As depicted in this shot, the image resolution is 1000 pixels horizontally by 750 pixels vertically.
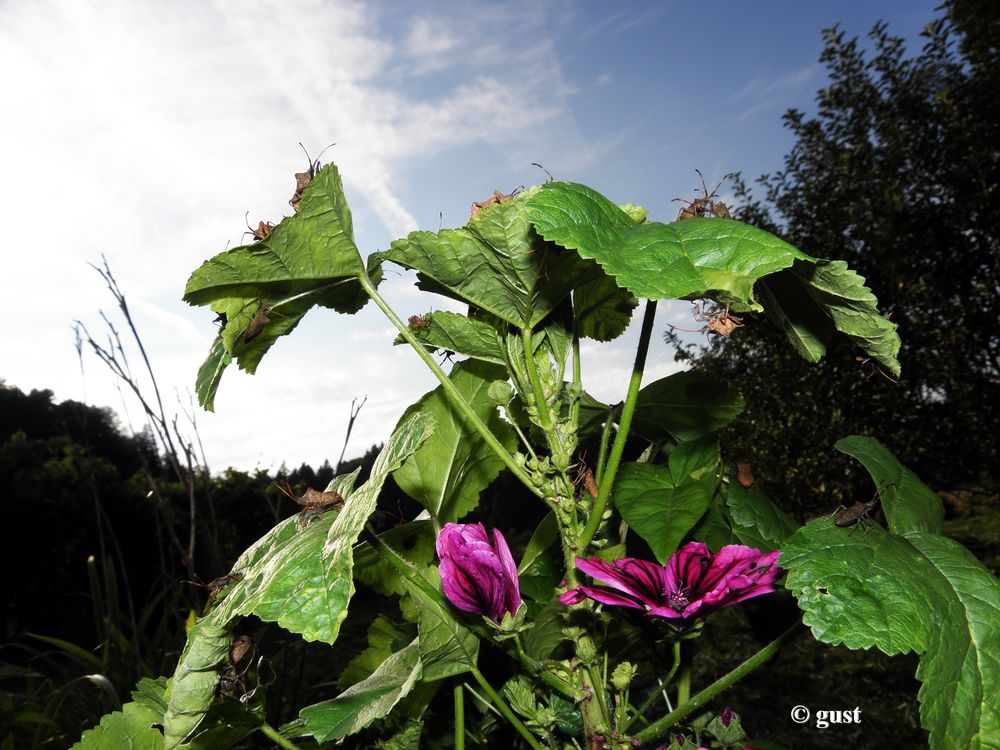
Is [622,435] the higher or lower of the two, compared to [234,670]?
higher

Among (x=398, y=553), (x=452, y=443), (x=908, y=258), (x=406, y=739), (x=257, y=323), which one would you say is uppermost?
(x=908, y=258)

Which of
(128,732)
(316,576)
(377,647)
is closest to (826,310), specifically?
(316,576)

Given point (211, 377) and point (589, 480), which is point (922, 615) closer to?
point (589, 480)

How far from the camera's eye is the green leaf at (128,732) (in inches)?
34.5

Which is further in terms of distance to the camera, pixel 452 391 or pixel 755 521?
pixel 755 521

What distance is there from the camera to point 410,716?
3.01 feet

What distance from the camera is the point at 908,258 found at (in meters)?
4.16

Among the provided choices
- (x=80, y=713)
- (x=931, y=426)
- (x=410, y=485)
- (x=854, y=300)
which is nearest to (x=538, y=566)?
(x=410, y=485)

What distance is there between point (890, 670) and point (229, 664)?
2.24 m

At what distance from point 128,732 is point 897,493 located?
980 millimetres

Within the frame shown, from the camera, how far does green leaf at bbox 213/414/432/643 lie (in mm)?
584

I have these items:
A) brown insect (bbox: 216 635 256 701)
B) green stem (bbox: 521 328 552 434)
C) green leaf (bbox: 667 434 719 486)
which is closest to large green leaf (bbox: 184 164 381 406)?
green stem (bbox: 521 328 552 434)

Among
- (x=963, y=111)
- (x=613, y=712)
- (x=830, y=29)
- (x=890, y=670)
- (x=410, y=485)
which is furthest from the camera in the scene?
(x=830, y=29)

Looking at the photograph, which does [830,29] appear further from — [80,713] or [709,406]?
[80,713]
